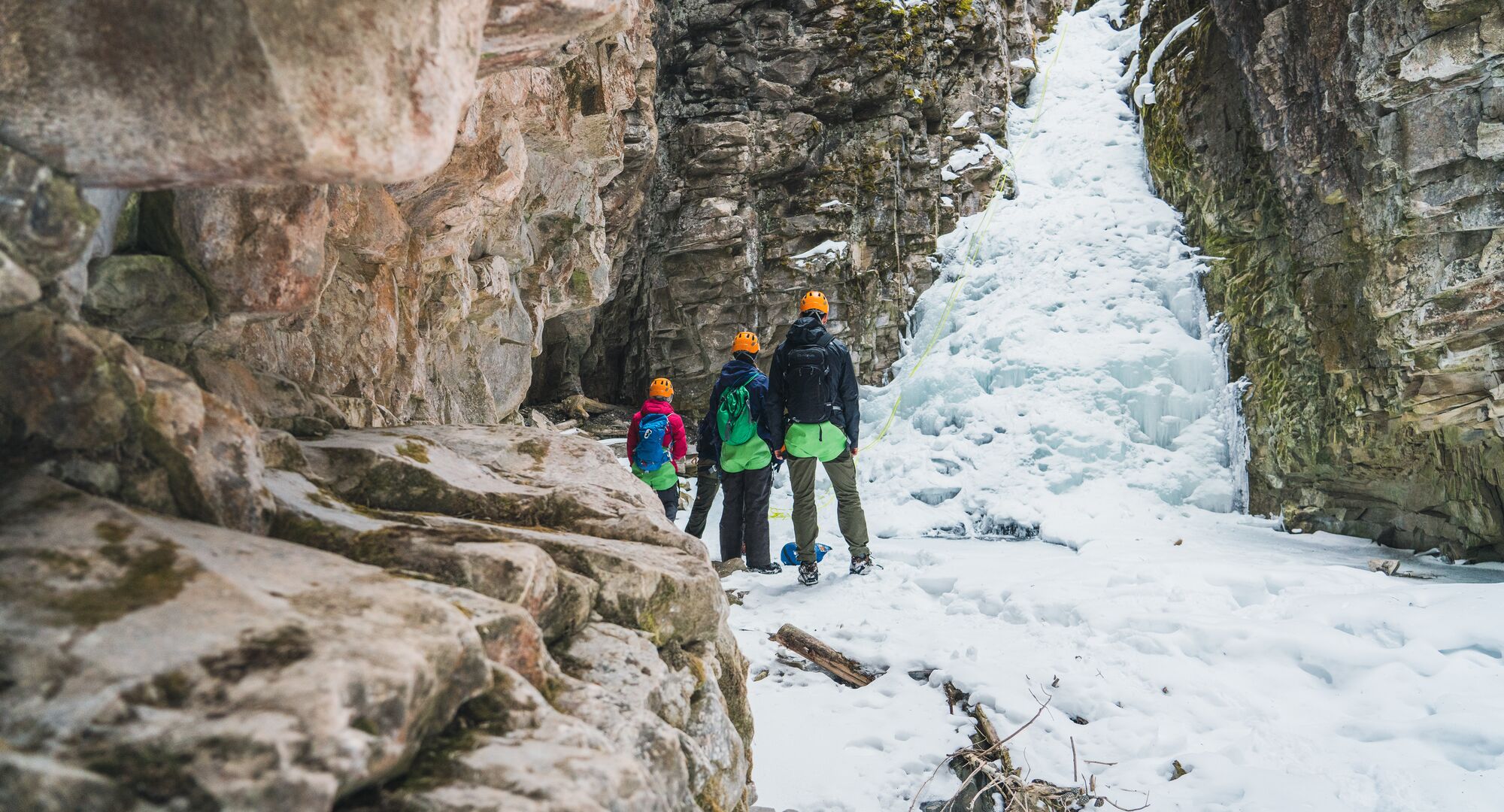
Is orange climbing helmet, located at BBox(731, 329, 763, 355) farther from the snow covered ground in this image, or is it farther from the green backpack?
the snow covered ground

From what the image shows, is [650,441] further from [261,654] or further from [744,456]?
[261,654]

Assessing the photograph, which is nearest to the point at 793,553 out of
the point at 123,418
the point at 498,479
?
the point at 498,479

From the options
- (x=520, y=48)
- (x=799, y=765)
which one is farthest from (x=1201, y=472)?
(x=520, y=48)

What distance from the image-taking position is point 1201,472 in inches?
376

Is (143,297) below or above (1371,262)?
above

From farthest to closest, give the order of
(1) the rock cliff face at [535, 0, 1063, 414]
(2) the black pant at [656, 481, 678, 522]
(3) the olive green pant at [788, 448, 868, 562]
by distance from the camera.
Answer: (1) the rock cliff face at [535, 0, 1063, 414] < (2) the black pant at [656, 481, 678, 522] < (3) the olive green pant at [788, 448, 868, 562]

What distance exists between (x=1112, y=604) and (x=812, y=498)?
232 centimetres

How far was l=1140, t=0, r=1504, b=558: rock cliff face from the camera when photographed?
6461 mm

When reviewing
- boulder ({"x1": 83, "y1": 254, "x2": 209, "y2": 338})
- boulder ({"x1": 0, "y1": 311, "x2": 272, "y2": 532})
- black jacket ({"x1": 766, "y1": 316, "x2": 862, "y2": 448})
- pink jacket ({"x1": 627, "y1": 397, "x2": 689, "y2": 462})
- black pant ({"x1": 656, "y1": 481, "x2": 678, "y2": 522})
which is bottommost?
black pant ({"x1": 656, "y1": 481, "x2": 678, "y2": 522})

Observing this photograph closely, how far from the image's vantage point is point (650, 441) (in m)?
7.79

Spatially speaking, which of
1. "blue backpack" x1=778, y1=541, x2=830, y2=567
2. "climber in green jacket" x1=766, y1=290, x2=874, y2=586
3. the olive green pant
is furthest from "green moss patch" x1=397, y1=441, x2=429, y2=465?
"blue backpack" x1=778, y1=541, x2=830, y2=567

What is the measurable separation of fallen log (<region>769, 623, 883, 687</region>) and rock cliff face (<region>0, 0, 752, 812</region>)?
62.3 inches

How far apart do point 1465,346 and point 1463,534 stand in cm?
175

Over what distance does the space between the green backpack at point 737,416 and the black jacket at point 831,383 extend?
1.31 feet
